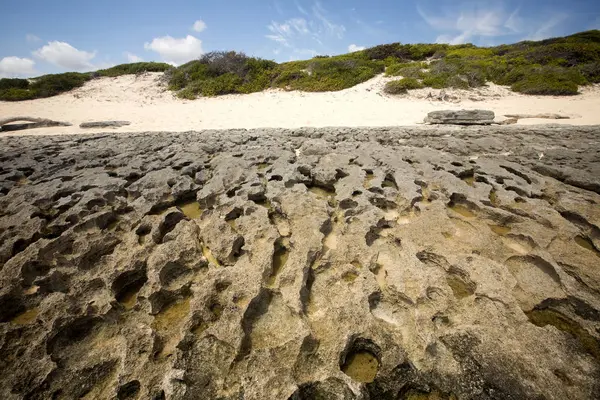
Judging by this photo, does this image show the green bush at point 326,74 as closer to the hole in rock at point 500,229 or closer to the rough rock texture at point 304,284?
the rough rock texture at point 304,284

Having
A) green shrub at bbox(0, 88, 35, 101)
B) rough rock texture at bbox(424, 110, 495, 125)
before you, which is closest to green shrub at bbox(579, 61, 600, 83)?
rough rock texture at bbox(424, 110, 495, 125)

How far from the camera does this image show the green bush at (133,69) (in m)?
24.3

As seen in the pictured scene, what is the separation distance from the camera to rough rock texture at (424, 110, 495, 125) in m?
9.98

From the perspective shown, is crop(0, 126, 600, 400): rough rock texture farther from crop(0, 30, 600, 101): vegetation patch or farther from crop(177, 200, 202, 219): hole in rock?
crop(0, 30, 600, 101): vegetation patch

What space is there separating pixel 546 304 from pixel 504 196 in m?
2.04

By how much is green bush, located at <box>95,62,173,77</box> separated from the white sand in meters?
5.87

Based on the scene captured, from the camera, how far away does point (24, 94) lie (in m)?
18.4

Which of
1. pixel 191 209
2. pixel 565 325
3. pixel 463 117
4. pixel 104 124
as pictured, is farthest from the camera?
pixel 104 124

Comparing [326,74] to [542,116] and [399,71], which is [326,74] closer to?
[399,71]

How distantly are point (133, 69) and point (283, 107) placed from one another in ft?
60.7

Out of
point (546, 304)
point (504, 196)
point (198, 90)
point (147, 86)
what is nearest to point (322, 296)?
point (546, 304)

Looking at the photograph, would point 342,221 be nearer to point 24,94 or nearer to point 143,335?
point 143,335

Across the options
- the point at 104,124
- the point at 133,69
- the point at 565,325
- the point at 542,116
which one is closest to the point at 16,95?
the point at 133,69

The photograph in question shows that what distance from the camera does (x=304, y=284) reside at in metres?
2.46
